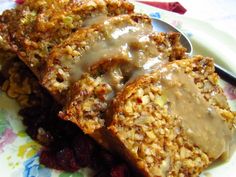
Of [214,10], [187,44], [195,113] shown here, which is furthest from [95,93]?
[214,10]

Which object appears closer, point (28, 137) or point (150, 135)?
point (150, 135)

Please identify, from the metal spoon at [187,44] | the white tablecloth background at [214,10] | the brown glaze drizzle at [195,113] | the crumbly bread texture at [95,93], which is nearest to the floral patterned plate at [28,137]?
the metal spoon at [187,44]

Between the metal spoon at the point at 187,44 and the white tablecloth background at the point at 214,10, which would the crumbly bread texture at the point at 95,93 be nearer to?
the metal spoon at the point at 187,44

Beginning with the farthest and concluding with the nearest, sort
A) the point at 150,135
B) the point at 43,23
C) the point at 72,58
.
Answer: the point at 43,23 → the point at 72,58 → the point at 150,135

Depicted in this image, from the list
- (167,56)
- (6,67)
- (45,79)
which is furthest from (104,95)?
(6,67)

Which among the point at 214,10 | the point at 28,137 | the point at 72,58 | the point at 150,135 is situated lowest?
the point at 214,10

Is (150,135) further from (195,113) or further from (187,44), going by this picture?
(187,44)

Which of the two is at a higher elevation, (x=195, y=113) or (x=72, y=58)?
(x=72, y=58)

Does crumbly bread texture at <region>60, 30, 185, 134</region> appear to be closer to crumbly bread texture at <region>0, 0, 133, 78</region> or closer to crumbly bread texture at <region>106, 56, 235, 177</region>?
crumbly bread texture at <region>106, 56, 235, 177</region>
